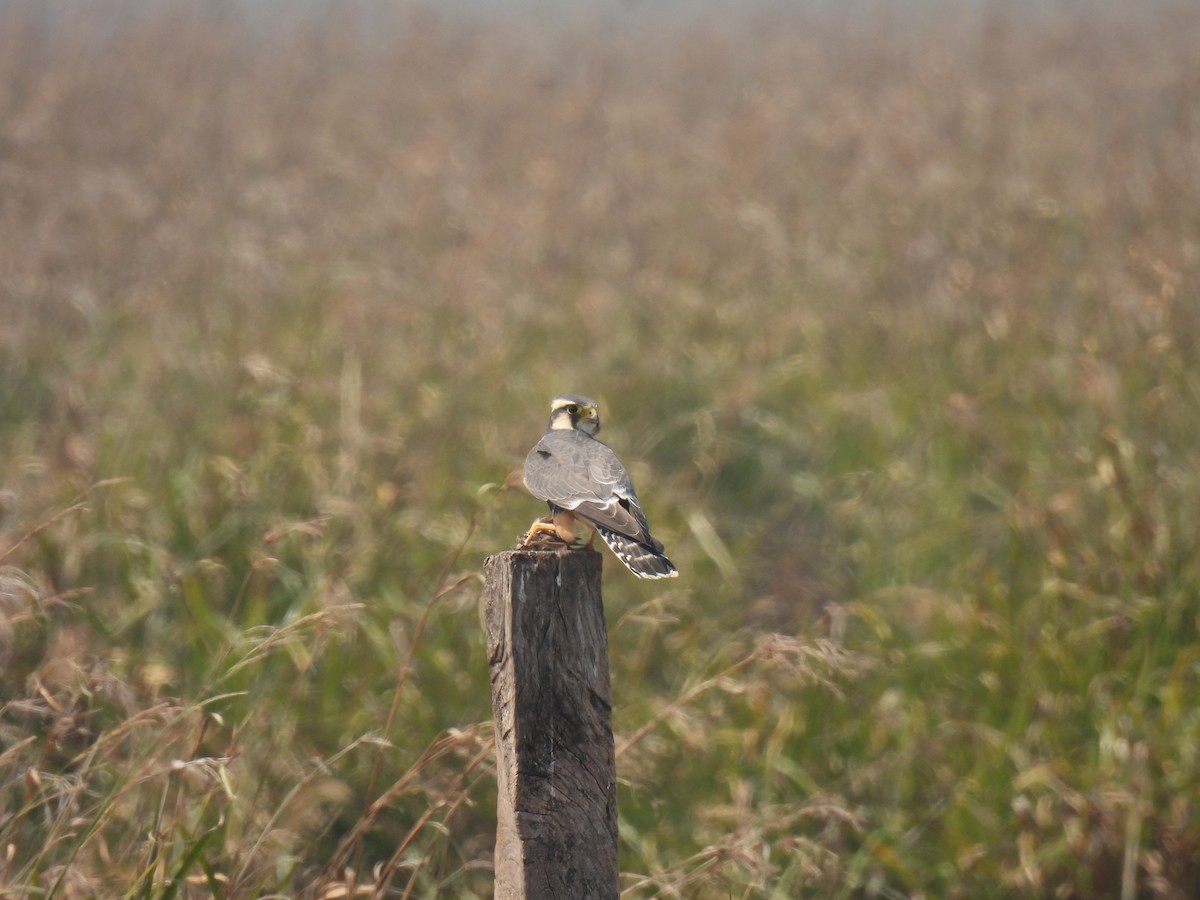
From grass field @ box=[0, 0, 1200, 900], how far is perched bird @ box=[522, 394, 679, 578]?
32 cm

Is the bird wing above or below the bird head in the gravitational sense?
below

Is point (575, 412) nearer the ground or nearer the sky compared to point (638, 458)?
nearer the sky

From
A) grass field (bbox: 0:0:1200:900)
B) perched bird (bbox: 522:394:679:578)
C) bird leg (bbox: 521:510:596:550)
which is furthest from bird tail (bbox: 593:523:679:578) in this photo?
grass field (bbox: 0:0:1200:900)

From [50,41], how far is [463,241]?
5.85 meters

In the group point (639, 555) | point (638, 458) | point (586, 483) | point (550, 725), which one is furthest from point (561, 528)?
point (638, 458)

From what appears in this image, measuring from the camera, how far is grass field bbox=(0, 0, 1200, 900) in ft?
12.6

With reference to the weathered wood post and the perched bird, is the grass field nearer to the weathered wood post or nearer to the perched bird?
the perched bird

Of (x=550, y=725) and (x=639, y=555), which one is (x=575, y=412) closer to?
(x=639, y=555)

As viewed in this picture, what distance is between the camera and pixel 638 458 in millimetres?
5980

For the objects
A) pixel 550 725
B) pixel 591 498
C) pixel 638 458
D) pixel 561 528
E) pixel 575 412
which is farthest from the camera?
pixel 638 458

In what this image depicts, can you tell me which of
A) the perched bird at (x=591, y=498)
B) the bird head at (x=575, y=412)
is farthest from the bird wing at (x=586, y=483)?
the bird head at (x=575, y=412)

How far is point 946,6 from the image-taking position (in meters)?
12.8

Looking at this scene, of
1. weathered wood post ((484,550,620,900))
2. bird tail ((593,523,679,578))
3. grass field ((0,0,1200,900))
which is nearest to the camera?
weathered wood post ((484,550,620,900))

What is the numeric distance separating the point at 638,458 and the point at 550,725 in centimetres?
365
